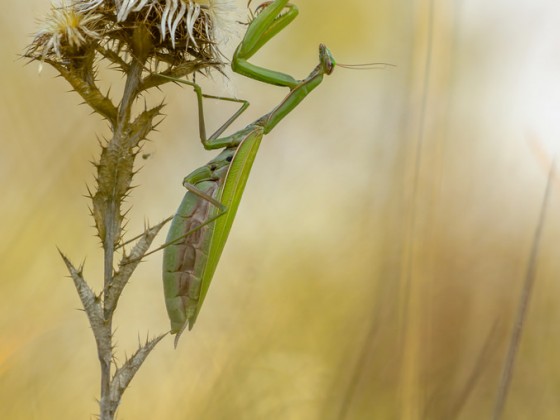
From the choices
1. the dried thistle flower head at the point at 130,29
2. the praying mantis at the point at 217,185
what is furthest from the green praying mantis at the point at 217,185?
the dried thistle flower head at the point at 130,29

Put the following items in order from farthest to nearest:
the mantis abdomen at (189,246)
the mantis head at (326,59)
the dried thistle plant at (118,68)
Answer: the mantis head at (326,59)
the mantis abdomen at (189,246)
the dried thistle plant at (118,68)

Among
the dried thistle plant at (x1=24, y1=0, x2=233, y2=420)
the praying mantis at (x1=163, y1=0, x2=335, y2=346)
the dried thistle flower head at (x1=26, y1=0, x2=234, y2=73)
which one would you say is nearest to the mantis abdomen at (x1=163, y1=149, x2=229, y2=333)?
the praying mantis at (x1=163, y1=0, x2=335, y2=346)

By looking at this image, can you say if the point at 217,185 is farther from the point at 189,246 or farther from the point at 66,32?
the point at 66,32

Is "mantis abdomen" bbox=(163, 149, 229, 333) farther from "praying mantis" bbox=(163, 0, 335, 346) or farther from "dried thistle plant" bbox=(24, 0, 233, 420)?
"dried thistle plant" bbox=(24, 0, 233, 420)

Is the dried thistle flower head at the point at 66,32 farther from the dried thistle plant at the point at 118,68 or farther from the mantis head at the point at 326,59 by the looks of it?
the mantis head at the point at 326,59

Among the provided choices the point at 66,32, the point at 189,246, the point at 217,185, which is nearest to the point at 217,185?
the point at 217,185

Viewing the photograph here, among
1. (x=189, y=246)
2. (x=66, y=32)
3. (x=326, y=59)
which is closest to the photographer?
(x=66, y=32)
